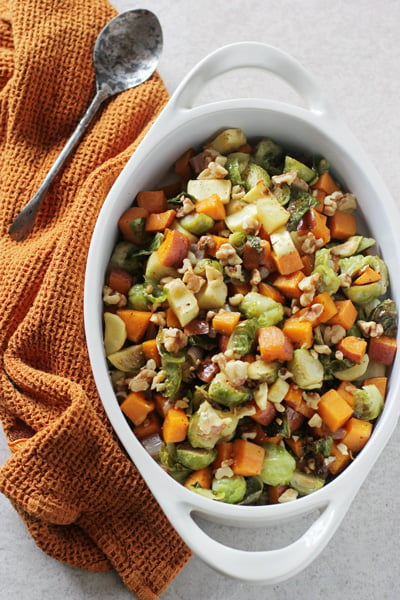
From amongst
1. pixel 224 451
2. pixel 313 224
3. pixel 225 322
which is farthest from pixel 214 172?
pixel 224 451

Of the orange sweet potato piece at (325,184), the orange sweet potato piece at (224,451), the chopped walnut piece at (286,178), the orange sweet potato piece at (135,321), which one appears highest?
the chopped walnut piece at (286,178)

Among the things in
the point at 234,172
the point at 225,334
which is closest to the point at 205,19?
the point at 234,172

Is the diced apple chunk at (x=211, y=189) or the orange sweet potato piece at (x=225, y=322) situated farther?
the diced apple chunk at (x=211, y=189)

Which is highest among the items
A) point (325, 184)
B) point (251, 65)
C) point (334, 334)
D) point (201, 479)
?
point (251, 65)

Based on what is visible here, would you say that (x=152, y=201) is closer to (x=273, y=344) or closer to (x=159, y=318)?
(x=159, y=318)

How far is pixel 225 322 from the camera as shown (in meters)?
1.95

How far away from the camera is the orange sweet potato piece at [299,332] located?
1.96 meters

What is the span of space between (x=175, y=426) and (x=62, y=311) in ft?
1.61

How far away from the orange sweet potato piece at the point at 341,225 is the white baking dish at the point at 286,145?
5 cm

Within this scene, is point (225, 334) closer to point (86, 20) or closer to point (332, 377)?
point (332, 377)

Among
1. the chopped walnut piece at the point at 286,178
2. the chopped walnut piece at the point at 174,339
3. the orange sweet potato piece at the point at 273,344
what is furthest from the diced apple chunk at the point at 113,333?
the chopped walnut piece at the point at 286,178

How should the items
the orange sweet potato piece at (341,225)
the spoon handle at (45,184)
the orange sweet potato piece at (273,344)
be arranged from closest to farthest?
the orange sweet potato piece at (273,344)
the orange sweet potato piece at (341,225)
the spoon handle at (45,184)

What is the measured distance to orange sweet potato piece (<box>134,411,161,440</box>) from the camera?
80.2 inches

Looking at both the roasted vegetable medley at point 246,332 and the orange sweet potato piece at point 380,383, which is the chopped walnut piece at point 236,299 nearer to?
the roasted vegetable medley at point 246,332
